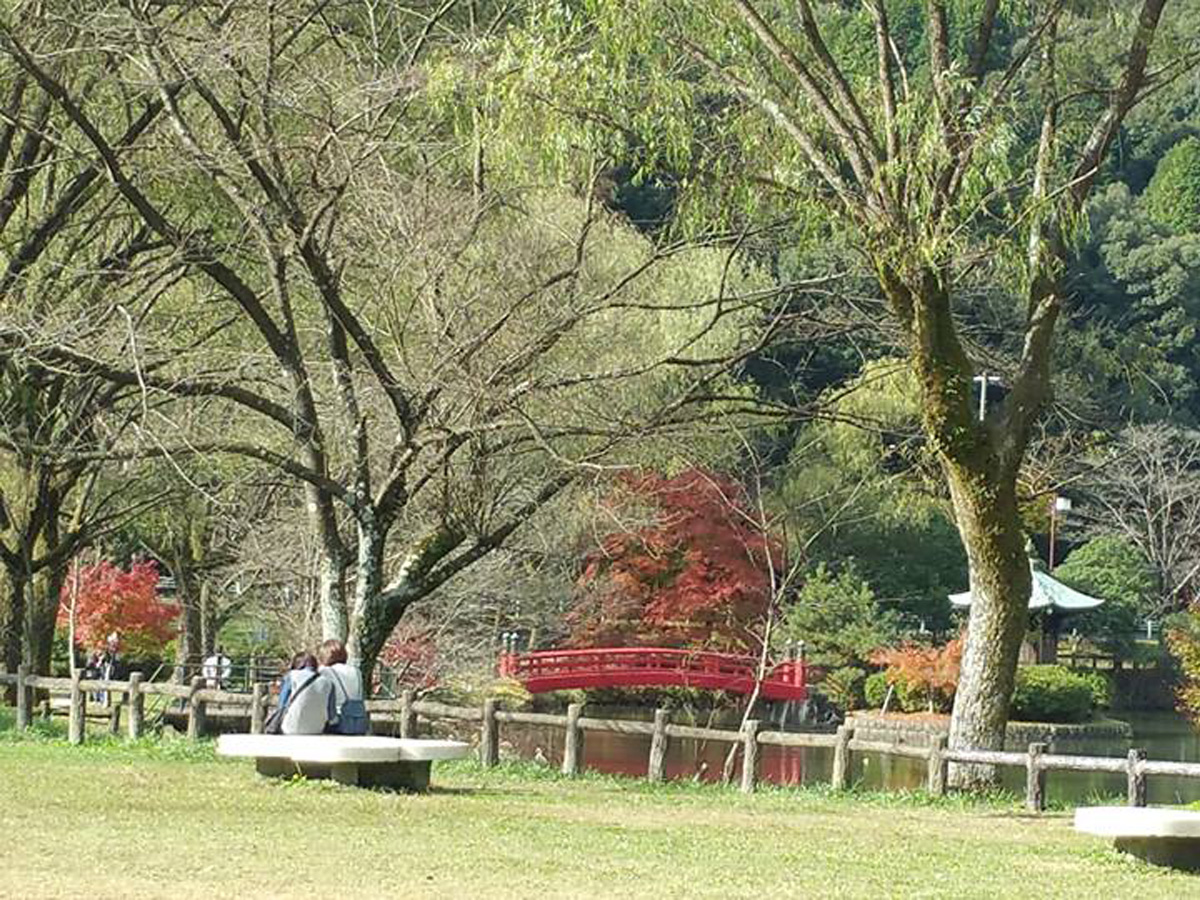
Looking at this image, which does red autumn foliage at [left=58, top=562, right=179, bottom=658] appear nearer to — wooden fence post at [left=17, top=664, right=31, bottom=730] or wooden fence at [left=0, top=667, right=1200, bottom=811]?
wooden fence post at [left=17, top=664, right=31, bottom=730]

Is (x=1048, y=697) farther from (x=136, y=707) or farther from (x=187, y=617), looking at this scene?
(x=136, y=707)

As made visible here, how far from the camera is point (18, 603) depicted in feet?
65.5

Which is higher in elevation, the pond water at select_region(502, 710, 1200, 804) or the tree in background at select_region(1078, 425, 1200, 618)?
the tree in background at select_region(1078, 425, 1200, 618)

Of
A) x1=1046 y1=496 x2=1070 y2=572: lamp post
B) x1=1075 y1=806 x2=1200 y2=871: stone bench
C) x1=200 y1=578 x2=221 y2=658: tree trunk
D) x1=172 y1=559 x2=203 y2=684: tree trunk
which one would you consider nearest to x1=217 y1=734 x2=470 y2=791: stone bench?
x1=1075 y1=806 x2=1200 y2=871: stone bench

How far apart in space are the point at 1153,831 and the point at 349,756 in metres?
4.40

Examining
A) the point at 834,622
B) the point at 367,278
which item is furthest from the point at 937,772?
the point at 834,622

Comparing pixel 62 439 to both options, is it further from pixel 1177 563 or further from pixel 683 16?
pixel 1177 563

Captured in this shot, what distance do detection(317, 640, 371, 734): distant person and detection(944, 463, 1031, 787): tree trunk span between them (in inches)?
177

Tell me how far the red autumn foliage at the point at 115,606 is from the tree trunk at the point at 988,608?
55.1 feet

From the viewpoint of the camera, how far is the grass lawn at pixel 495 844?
24.8ft

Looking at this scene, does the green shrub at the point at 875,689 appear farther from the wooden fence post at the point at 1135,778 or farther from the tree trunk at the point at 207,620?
the wooden fence post at the point at 1135,778

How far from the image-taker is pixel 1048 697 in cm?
3569

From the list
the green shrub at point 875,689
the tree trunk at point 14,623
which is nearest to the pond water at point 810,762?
the green shrub at point 875,689

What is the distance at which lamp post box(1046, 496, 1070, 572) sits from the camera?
4094 centimetres
